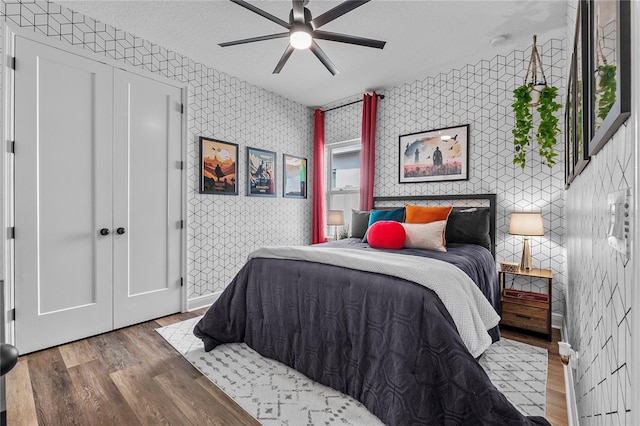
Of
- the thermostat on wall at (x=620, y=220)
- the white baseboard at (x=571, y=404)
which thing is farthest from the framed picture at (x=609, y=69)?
the white baseboard at (x=571, y=404)

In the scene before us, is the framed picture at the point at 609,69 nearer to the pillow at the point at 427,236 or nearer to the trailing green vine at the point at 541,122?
the pillow at the point at 427,236

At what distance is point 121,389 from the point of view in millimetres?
1921

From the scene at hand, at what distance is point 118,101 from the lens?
9.51 ft

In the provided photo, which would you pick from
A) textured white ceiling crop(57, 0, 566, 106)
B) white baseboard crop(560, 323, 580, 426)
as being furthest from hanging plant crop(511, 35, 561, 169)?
white baseboard crop(560, 323, 580, 426)

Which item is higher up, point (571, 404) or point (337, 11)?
point (337, 11)

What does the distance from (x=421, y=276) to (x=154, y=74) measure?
3206 millimetres

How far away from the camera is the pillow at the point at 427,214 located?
3.11 meters

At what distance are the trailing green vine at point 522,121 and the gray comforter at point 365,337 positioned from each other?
2.18 meters

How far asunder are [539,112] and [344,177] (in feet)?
8.66

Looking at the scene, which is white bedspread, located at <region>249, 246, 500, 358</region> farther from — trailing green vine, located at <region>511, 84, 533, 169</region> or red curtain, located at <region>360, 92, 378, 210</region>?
red curtain, located at <region>360, 92, 378, 210</region>

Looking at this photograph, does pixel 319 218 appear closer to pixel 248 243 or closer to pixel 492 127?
pixel 248 243

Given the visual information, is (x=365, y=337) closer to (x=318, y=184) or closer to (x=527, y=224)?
(x=527, y=224)

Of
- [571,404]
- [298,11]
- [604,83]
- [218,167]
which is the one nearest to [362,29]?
[298,11]

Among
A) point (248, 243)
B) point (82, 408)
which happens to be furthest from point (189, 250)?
point (82, 408)
